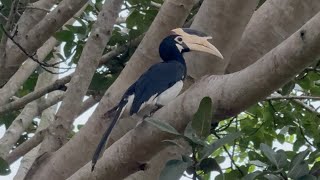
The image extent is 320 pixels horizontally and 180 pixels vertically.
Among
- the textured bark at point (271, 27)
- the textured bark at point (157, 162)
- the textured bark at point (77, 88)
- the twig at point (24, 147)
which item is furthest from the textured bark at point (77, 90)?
the twig at point (24, 147)

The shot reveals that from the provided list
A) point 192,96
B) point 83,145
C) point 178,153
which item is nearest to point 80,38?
point 83,145

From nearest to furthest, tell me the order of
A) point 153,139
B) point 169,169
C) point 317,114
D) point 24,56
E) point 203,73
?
point 169,169 < point 153,139 < point 203,73 < point 24,56 < point 317,114

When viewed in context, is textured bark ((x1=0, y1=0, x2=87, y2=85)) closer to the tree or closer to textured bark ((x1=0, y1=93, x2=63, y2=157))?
the tree

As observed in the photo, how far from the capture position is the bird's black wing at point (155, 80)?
2.16 m

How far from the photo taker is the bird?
6.86 ft

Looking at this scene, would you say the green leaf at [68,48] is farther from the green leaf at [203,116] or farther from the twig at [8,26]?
the green leaf at [203,116]

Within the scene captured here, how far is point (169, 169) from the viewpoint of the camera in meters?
1.55

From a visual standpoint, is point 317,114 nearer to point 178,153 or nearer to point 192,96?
point 178,153

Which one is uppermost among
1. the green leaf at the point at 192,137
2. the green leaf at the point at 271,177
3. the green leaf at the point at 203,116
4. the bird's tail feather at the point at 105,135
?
the green leaf at the point at 203,116

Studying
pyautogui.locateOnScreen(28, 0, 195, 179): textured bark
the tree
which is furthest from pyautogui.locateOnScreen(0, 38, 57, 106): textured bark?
pyautogui.locateOnScreen(28, 0, 195, 179): textured bark

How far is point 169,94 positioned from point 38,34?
584mm

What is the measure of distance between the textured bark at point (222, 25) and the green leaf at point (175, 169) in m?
0.59

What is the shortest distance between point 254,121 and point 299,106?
0.24 m

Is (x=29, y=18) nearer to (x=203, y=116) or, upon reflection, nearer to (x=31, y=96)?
(x=31, y=96)
